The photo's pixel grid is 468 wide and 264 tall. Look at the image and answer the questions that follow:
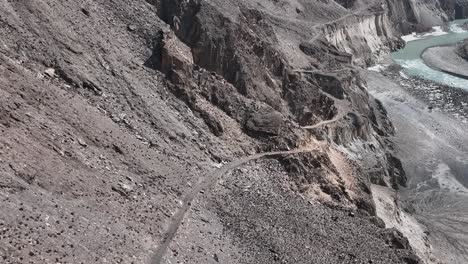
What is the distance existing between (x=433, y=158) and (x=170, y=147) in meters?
36.2

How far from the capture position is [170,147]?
109ft

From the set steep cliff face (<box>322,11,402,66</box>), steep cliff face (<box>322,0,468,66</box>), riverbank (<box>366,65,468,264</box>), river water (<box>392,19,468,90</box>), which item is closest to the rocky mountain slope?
riverbank (<box>366,65,468,264</box>)

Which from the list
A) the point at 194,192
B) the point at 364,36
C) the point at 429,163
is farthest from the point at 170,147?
the point at 364,36

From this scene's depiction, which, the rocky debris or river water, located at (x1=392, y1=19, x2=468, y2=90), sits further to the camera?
river water, located at (x1=392, y1=19, x2=468, y2=90)

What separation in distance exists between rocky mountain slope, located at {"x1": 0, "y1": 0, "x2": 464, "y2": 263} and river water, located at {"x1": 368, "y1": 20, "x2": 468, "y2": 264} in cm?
356

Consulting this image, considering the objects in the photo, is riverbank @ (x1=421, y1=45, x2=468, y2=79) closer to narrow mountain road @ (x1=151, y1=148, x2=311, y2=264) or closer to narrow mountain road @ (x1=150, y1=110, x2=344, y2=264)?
narrow mountain road @ (x1=150, y1=110, x2=344, y2=264)

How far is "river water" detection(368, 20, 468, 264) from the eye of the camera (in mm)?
45625

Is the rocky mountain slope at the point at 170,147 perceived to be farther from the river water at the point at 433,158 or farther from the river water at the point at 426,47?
the river water at the point at 426,47

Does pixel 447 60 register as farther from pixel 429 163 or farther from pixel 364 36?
pixel 429 163

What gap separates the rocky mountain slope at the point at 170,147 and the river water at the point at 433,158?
3.56m

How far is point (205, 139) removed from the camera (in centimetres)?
3616

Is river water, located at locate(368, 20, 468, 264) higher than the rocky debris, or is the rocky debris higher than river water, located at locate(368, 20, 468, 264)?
the rocky debris

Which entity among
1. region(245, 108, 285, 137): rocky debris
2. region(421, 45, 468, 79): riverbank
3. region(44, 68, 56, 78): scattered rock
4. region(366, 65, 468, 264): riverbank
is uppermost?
region(421, 45, 468, 79): riverbank

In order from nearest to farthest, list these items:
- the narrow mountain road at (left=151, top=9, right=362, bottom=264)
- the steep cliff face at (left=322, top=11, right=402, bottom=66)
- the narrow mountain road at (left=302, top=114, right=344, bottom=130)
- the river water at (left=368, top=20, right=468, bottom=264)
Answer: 1. the narrow mountain road at (left=151, top=9, right=362, bottom=264)
2. the river water at (left=368, top=20, right=468, bottom=264)
3. the narrow mountain road at (left=302, top=114, right=344, bottom=130)
4. the steep cliff face at (left=322, top=11, right=402, bottom=66)
